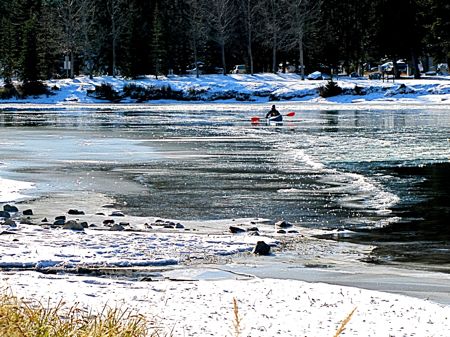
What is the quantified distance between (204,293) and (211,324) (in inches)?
57.7

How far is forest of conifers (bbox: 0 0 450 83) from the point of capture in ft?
314

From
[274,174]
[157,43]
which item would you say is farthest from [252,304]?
[157,43]

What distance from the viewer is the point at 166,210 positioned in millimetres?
17594

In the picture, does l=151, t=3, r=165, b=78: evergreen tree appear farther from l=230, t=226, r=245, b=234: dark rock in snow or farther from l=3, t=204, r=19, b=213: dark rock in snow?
l=230, t=226, r=245, b=234: dark rock in snow

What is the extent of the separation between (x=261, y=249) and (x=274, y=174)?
1136 cm

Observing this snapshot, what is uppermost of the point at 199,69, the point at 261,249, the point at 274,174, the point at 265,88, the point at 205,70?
the point at 199,69

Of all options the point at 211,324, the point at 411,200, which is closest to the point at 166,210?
the point at 411,200

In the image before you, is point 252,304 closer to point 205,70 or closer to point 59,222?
point 59,222

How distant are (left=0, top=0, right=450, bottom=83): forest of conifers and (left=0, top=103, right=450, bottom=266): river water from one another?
52.1m

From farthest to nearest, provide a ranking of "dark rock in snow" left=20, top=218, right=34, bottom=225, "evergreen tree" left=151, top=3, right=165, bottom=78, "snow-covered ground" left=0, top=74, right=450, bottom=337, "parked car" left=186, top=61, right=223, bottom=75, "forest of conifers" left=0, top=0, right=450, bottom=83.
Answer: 1. "parked car" left=186, top=61, right=223, bottom=75
2. "forest of conifers" left=0, top=0, right=450, bottom=83
3. "evergreen tree" left=151, top=3, right=165, bottom=78
4. "dark rock in snow" left=20, top=218, right=34, bottom=225
5. "snow-covered ground" left=0, top=74, right=450, bottom=337

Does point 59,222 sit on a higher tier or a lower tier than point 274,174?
higher

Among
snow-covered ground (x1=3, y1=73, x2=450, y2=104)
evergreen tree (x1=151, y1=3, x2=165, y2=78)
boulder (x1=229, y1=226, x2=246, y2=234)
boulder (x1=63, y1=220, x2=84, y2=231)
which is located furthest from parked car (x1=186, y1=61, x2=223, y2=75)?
boulder (x1=63, y1=220, x2=84, y2=231)

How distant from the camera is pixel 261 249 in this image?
12805mm

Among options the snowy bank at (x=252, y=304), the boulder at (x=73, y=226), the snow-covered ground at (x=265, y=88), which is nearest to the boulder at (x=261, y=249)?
the snowy bank at (x=252, y=304)
